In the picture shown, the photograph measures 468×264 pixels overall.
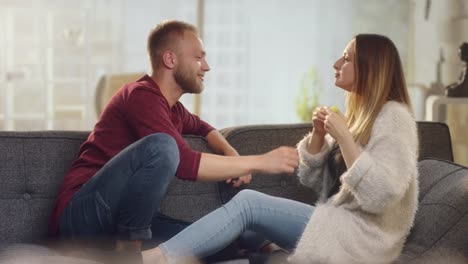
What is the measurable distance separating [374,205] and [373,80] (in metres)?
0.35

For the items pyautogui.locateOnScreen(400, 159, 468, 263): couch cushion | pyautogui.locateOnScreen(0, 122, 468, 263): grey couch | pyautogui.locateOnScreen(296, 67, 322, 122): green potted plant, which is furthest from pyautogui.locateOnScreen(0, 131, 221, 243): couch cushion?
pyautogui.locateOnScreen(296, 67, 322, 122): green potted plant

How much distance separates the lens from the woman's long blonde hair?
7.21 ft

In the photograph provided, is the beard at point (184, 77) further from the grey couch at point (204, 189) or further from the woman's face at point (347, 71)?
the woman's face at point (347, 71)

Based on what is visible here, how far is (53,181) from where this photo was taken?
2324 mm

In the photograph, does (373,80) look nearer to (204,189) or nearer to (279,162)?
(279,162)

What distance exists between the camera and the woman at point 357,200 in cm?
209

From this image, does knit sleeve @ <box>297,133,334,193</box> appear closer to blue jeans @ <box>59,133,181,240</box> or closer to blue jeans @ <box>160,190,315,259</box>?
blue jeans @ <box>160,190,315,259</box>

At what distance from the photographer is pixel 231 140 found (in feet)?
8.36

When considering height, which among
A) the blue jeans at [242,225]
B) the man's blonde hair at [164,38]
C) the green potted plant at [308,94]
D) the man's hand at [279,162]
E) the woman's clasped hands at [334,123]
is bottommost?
the green potted plant at [308,94]

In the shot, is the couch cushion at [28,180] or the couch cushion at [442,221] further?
the couch cushion at [28,180]

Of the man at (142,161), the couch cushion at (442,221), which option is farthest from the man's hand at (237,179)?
the couch cushion at (442,221)

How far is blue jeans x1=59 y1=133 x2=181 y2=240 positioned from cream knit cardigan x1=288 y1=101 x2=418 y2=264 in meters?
0.41

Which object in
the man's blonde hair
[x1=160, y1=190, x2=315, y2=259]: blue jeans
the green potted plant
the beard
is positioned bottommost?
the green potted plant

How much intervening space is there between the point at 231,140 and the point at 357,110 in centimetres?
46
